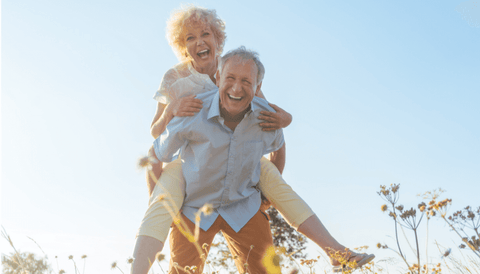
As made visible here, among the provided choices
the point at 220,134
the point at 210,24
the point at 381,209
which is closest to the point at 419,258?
the point at 381,209

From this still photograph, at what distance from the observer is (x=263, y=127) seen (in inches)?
133

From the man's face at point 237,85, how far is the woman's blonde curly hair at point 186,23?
1464 millimetres

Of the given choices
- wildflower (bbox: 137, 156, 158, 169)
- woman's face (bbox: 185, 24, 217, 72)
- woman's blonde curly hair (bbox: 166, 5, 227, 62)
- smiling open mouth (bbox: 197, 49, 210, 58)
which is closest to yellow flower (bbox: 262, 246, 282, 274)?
wildflower (bbox: 137, 156, 158, 169)

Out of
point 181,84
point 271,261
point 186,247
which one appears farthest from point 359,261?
point 181,84

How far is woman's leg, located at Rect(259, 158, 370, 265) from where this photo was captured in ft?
10.6

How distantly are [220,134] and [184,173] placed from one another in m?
0.47

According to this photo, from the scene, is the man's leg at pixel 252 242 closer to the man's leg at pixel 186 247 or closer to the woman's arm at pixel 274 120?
the man's leg at pixel 186 247

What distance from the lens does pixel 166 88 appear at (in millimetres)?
3979

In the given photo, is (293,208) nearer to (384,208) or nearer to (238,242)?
(238,242)

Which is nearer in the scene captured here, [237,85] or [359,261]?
[359,261]

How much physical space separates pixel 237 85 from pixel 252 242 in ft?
4.48

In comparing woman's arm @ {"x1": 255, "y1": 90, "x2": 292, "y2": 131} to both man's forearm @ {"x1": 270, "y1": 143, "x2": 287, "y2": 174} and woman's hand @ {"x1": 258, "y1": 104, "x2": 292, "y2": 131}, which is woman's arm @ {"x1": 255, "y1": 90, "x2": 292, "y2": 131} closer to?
woman's hand @ {"x1": 258, "y1": 104, "x2": 292, "y2": 131}

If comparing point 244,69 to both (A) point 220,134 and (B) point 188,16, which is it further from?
(B) point 188,16

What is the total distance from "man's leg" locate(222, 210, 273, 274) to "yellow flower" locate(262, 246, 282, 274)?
50 mm
